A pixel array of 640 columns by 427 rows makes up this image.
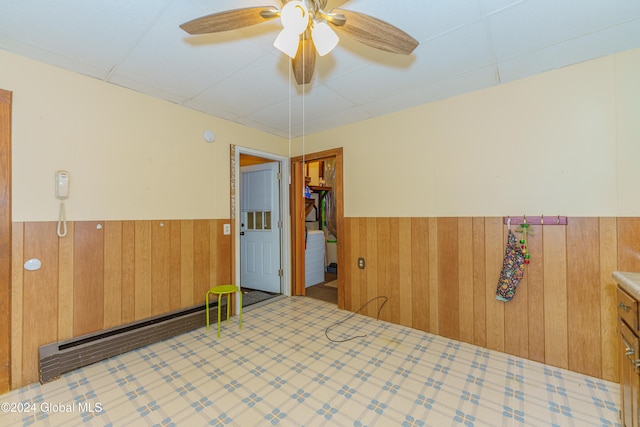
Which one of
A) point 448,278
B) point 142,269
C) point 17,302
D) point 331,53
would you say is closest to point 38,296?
point 17,302

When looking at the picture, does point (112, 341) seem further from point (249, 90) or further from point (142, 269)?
point (249, 90)

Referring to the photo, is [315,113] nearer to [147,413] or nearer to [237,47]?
[237,47]

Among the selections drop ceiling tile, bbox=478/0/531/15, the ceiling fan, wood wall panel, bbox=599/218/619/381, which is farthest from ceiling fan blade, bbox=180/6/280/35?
wood wall panel, bbox=599/218/619/381

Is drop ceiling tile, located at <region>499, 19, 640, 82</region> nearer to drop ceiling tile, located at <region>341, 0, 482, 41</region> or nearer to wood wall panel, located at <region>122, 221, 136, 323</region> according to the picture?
drop ceiling tile, located at <region>341, 0, 482, 41</region>

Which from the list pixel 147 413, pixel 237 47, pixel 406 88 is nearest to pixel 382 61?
pixel 406 88

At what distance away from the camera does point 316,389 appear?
1.77 meters

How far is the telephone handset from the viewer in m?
1.93

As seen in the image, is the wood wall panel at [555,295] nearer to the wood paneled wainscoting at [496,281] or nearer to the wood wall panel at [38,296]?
the wood paneled wainscoting at [496,281]

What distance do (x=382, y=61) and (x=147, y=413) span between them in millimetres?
2706

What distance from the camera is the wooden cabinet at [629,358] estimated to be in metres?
1.14

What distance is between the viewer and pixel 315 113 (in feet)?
9.39

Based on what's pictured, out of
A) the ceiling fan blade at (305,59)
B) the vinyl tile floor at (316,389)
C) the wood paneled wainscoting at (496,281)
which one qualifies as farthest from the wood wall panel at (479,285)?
the ceiling fan blade at (305,59)

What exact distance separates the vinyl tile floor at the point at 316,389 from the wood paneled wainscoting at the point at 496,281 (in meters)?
0.17

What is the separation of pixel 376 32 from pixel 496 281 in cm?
210
